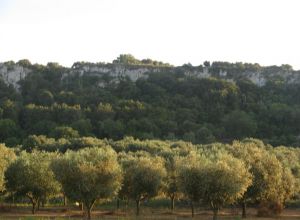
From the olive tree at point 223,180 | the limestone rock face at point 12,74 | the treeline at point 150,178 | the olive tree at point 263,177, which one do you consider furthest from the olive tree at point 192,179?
the limestone rock face at point 12,74

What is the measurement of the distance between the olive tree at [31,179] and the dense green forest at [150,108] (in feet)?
176

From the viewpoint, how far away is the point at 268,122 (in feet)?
409

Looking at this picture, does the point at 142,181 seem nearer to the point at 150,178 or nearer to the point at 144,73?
the point at 150,178

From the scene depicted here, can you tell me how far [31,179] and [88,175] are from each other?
47.5ft

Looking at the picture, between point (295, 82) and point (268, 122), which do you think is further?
point (295, 82)

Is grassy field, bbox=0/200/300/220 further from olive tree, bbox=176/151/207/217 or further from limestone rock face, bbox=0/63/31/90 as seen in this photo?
limestone rock face, bbox=0/63/31/90

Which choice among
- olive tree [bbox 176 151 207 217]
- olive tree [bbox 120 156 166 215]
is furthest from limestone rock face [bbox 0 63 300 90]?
olive tree [bbox 176 151 207 217]

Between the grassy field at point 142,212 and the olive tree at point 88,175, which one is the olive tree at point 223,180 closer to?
the grassy field at point 142,212

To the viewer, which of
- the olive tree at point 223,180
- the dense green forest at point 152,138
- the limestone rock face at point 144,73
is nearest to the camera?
the olive tree at point 223,180

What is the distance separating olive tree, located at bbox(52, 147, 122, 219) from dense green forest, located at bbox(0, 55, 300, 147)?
6635 cm

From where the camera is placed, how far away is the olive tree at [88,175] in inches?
1593

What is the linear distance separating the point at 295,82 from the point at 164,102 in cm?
4721

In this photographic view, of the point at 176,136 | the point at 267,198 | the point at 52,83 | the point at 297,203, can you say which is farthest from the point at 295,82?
the point at 267,198

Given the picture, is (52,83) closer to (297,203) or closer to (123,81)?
(123,81)
